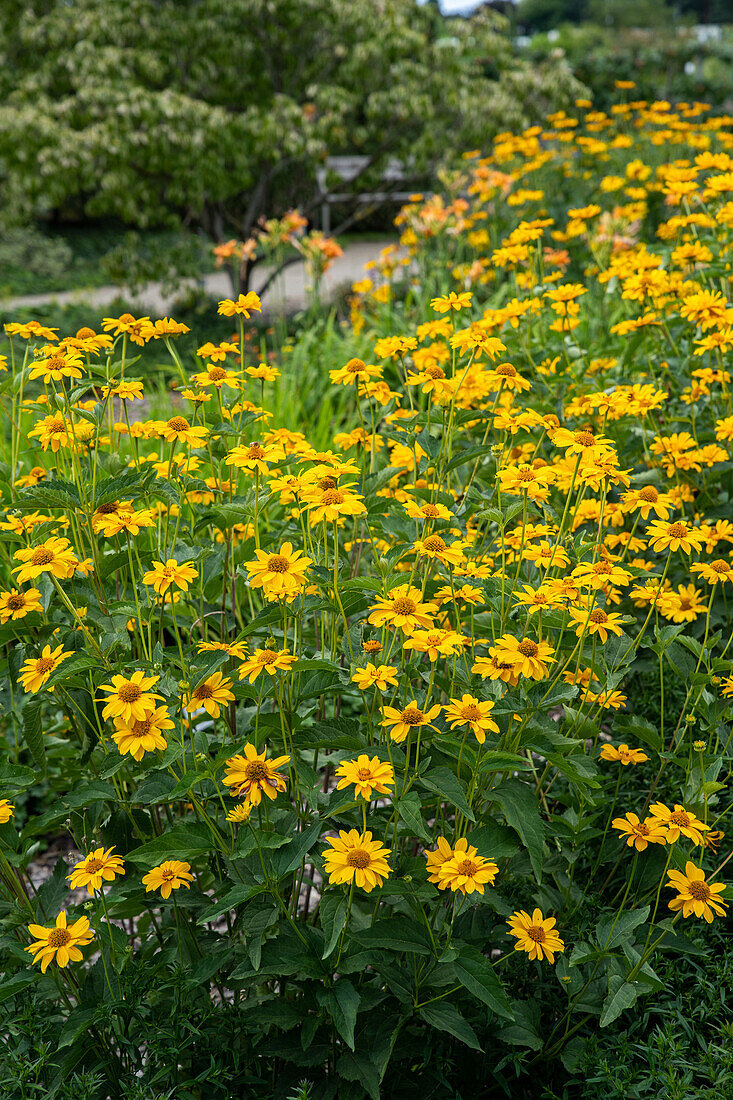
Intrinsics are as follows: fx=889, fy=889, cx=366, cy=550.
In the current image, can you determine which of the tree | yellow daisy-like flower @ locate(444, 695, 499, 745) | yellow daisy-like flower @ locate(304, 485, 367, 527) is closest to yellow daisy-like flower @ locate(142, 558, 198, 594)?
yellow daisy-like flower @ locate(304, 485, 367, 527)

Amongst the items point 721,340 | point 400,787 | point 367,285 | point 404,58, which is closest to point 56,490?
point 400,787

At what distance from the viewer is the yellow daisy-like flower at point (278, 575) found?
4.17 feet

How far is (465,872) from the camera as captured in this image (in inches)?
48.1

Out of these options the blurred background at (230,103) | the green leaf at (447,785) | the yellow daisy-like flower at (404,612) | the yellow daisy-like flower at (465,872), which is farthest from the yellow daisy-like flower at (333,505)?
the blurred background at (230,103)

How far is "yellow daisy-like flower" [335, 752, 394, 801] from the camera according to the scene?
3.81ft

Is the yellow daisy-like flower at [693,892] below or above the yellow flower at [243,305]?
below

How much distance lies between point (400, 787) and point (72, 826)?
699 millimetres

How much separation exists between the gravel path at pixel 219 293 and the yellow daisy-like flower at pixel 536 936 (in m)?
6.61

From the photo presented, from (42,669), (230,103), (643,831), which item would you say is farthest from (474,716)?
(230,103)

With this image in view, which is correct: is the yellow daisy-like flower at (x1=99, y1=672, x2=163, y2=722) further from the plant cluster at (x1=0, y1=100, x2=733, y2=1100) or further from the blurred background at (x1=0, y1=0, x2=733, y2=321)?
the blurred background at (x1=0, y1=0, x2=733, y2=321)

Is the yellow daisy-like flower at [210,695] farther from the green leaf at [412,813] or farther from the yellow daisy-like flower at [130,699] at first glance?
the green leaf at [412,813]

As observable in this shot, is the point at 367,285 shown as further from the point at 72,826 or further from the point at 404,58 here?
the point at 404,58

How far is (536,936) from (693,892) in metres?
0.26

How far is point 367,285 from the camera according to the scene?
4.43 m
